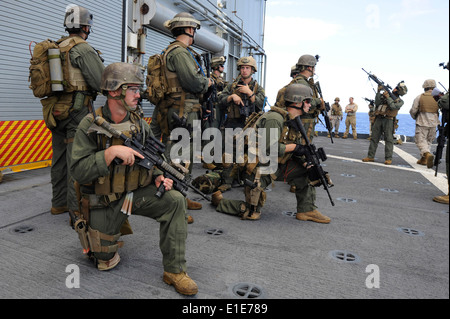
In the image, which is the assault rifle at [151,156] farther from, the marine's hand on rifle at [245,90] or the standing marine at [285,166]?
the marine's hand on rifle at [245,90]

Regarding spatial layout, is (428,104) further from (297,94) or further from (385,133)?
(297,94)

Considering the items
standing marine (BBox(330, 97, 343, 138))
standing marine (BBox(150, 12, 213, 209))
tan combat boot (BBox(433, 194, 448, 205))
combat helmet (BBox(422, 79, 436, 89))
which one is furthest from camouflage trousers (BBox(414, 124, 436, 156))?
standing marine (BBox(330, 97, 343, 138))

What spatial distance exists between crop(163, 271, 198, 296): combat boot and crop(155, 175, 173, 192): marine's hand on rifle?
0.59 metres

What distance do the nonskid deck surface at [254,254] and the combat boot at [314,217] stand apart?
7 centimetres

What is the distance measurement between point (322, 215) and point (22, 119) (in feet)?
15.8

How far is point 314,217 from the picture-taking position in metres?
3.83

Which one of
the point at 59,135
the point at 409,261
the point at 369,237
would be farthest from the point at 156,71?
the point at 409,261

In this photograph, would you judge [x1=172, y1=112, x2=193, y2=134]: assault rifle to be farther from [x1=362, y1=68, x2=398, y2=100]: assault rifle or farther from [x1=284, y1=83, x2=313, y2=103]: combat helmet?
[x1=362, y1=68, x2=398, y2=100]: assault rifle

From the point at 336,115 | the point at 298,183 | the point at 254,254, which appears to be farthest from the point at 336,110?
the point at 254,254

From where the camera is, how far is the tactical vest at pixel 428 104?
7273 millimetres

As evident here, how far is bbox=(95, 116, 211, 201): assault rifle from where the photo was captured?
225cm

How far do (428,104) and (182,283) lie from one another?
714 centimetres

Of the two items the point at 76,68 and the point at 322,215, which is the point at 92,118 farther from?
the point at 322,215
